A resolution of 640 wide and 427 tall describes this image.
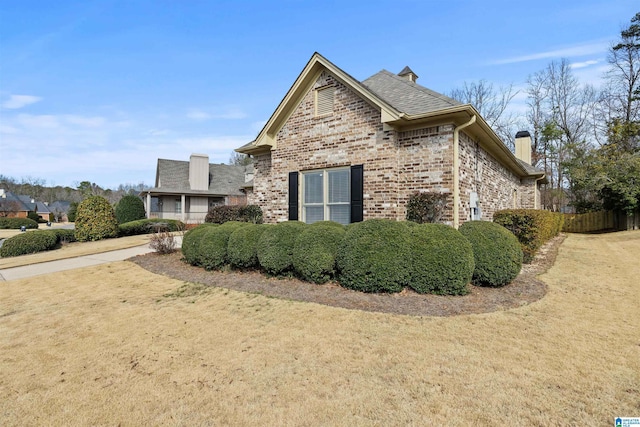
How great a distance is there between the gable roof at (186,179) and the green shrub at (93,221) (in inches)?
405

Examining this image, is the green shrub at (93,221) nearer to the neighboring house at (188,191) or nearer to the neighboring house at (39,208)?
the neighboring house at (188,191)

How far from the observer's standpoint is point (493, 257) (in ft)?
18.0

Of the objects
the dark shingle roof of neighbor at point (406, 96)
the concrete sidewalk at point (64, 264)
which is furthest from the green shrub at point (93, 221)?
the dark shingle roof of neighbor at point (406, 96)

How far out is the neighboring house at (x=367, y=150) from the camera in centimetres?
756

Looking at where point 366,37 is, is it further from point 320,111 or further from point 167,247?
point 167,247

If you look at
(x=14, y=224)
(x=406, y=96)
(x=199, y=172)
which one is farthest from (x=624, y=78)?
(x=14, y=224)

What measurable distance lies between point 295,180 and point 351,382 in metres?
7.46

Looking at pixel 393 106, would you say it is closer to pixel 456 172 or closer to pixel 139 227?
pixel 456 172

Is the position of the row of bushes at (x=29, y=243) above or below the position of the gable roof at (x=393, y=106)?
below

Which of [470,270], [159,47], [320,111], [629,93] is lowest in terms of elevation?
[470,270]

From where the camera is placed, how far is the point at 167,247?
32.5 feet

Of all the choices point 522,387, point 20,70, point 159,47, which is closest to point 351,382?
point 522,387

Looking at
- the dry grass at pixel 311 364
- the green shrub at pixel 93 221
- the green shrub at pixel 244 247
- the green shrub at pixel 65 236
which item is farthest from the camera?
the green shrub at pixel 93 221

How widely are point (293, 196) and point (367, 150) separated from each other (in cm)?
277
